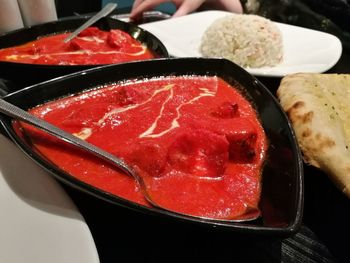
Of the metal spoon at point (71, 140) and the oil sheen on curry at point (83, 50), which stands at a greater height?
the metal spoon at point (71, 140)

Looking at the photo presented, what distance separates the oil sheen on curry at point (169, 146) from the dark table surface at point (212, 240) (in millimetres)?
78

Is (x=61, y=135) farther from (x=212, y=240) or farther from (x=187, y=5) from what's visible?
(x=187, y=5)

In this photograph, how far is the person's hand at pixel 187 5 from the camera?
2.61m

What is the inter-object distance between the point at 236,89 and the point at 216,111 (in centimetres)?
27

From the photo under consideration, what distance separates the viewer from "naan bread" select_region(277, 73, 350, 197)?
113 cm

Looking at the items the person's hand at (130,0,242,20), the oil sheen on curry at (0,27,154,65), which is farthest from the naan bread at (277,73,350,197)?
the person's hand at (130,0,242,20)

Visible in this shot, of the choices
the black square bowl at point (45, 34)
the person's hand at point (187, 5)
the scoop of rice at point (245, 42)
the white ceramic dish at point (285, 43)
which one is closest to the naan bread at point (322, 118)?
the white ceramic dish at point (285, 43)

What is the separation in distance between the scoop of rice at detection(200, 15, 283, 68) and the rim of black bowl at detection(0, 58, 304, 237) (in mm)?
509

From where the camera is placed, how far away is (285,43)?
238cm

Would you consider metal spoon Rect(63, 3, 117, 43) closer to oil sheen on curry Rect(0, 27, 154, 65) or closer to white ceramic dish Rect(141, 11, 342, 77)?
oil sheen on curry Rect(0, 27, 154, 65)

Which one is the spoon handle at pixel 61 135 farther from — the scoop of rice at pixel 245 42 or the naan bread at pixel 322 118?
the scoop of rice at pixel 245 42

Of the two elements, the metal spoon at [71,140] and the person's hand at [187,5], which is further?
the person's hand at [187,5]

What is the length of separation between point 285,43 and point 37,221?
6.34 ft

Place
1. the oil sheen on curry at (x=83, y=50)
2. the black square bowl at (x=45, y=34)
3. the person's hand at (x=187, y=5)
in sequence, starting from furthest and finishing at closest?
the person's hand at (x=187, y=5), the oil sheen on curry at (x=83, y=50), the black square bowl at (x=45, y=34)
